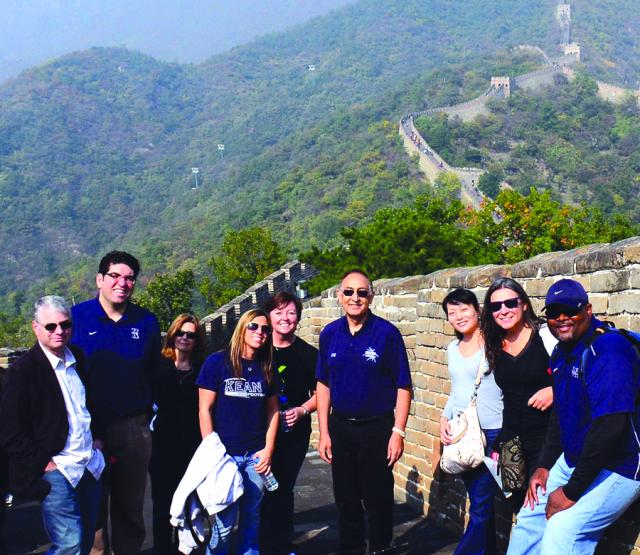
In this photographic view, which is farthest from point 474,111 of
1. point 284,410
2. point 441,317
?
point 284,410

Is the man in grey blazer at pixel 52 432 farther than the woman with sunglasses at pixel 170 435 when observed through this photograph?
No

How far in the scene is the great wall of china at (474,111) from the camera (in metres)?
83.0

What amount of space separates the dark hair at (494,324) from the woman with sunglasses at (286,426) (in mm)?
1425

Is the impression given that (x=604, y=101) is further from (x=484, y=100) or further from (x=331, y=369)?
(x=331, y=369)

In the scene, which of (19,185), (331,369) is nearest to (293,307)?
(331,369)

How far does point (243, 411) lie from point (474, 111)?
106 metres

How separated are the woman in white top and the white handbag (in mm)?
35

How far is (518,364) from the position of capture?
507 cm

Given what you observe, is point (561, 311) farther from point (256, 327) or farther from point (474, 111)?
point (474, 111)

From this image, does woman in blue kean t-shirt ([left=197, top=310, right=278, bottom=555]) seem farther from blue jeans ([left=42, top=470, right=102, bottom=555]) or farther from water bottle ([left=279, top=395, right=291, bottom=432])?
blue jeans ([left=42, top=470, right=102, bottom=555])

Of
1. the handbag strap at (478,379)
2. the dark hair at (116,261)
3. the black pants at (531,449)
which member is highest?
the dark hair at (116,261)

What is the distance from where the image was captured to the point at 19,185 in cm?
13475

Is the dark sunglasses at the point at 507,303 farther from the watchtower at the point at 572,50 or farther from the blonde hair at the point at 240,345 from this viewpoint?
the watchtower at the point at 572,50

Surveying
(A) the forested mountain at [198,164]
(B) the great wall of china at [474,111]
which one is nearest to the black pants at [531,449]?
(A) the forested mountain at [198,164]
